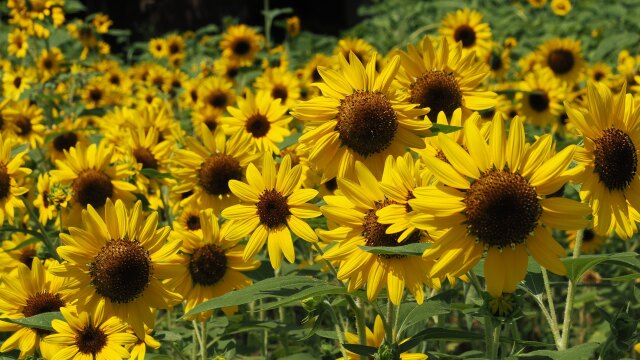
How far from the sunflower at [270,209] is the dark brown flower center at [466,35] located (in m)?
3.28

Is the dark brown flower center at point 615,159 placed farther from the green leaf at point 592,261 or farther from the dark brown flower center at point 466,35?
the dark brown flower center at point 466,35

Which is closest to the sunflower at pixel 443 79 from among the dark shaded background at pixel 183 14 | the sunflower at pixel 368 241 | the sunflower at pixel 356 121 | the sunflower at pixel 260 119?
the sunflower at pixel 356 121

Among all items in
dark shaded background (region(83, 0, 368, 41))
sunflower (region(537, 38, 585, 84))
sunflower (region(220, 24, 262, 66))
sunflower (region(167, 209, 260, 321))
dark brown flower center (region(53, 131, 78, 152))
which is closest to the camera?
sunflower (region(167, 209, 260, 321))

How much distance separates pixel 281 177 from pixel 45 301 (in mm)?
781

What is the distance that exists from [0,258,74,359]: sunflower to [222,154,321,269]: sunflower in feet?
1.87

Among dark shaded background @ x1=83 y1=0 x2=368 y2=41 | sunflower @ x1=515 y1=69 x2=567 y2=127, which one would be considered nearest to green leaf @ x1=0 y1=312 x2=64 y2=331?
sunflower @ x1=515 y1=69 x2=567 y2=127

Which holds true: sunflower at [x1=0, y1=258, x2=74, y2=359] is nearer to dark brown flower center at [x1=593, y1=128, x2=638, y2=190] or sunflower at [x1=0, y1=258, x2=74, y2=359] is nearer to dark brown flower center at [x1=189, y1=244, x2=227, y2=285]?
dark brown flower center at [x1=189, y1=244, x2=227, y2=285]

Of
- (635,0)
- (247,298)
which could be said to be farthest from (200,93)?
(635,0)

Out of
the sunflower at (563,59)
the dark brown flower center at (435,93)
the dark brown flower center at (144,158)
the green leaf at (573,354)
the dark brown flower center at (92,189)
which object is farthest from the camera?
the sunflower at (563,59)

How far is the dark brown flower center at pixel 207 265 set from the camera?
241 cm

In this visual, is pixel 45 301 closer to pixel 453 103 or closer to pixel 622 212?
pixel 453 103

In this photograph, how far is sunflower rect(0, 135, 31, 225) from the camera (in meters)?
2.73

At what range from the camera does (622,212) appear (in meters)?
1.84

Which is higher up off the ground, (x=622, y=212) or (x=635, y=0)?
(x=635, y=0)
